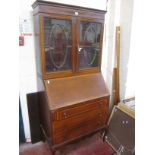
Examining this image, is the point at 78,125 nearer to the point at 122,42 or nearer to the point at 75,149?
the point at 75,149

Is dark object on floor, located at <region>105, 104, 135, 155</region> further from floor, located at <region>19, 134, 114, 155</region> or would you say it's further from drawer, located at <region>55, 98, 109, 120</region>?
drawer, located at <region>55, 98, 109, 120</region>

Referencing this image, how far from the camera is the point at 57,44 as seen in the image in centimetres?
163

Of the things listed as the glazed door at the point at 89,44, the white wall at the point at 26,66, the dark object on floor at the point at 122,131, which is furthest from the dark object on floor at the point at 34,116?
the dark object on floor at the point at 122,131

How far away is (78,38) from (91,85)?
613mm

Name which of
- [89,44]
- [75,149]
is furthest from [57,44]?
[75,149]

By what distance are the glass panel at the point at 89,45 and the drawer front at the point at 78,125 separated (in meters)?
Result: 0.64

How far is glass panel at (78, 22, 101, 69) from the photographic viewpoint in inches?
69.9

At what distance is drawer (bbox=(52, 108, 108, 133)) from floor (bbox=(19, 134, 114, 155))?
36 cm

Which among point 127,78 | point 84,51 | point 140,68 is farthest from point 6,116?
point 127,78

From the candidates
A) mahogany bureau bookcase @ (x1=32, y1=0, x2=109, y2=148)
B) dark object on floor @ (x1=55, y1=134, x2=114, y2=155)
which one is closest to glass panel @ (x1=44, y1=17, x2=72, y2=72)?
mahogany bureau bookcase @ (x1=32, y1=0, x2=109, y2=148)

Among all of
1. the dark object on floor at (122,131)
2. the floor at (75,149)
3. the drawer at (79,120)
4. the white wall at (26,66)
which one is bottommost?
the floor at (75,149)

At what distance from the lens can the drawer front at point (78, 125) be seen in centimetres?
163

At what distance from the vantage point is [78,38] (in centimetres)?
169

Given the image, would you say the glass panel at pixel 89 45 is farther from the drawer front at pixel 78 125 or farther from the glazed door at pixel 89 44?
the drawer front at pixel 78 125
